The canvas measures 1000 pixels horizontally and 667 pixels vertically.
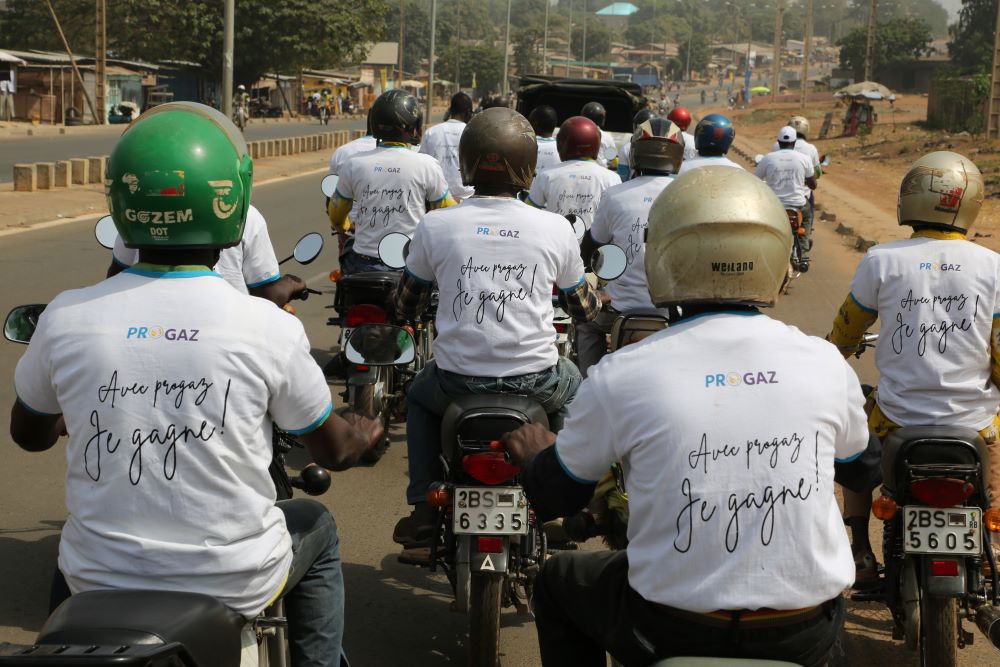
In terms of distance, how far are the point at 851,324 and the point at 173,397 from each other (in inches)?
118

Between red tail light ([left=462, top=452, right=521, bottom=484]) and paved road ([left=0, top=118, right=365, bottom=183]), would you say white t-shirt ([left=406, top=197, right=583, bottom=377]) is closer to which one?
red tail light ([left=462, top=452, right=521, bottom=484])

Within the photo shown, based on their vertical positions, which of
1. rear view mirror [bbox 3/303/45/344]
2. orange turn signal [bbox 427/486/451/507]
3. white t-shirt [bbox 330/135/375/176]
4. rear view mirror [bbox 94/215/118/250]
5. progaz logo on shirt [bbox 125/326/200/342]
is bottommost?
orange turn signal [bbox 427/486/451/507]

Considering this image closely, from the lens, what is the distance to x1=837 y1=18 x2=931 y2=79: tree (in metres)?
94.5

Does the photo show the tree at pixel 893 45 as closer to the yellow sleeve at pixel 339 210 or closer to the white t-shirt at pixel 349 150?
the white t-shirt at pixel 349 150

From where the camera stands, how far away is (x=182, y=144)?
9.51ft

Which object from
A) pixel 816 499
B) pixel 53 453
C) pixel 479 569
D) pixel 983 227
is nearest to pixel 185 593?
pixel 816 499

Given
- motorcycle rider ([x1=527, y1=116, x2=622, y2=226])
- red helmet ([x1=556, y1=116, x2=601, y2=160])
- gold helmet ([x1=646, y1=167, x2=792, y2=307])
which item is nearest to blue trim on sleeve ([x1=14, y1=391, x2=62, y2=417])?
gold helmet ([x1=646, y1=167, x2=792, y2=307])

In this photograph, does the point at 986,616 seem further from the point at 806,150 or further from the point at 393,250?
the point at 806,150

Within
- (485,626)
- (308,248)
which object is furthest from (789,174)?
(485,626)

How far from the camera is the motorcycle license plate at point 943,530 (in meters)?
4.17

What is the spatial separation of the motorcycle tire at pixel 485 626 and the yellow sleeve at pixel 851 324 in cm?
165

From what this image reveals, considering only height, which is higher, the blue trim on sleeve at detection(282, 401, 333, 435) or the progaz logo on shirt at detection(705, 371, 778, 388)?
the progaz logo on shirt at detection(705, 371, 778, 388)

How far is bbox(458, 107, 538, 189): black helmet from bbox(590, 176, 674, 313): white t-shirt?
153 centimetres

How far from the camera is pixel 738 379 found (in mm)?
2633
